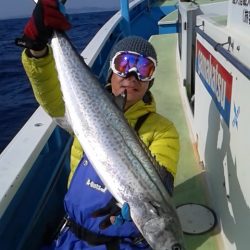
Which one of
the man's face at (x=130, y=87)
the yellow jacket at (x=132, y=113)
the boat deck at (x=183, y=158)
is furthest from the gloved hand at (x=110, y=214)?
the boat deck at (x=183, y=158)

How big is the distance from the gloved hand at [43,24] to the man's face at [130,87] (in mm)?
409

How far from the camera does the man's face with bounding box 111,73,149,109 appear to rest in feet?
7.07

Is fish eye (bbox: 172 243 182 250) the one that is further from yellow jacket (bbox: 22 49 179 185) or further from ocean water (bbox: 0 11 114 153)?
ocean water (bbox: 0 11 114 153)

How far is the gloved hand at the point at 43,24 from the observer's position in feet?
6.18

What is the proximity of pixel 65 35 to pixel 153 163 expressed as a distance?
789 millimetres

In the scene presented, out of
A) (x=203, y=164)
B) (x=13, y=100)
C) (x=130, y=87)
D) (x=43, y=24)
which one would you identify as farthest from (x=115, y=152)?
(x=13, y=100)

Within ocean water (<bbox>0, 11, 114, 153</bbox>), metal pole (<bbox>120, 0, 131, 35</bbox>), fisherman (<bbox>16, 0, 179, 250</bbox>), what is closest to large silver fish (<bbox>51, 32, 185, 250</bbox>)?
fisherman (<bbox>16, 0, 179, 250</bbox>)

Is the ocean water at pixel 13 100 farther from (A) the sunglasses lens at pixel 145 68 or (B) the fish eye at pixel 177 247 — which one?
(B) the fish eye at pixel 177 247

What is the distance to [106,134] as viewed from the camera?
5.66 feet

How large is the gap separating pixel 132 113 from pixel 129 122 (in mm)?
132

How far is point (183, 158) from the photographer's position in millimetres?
3537

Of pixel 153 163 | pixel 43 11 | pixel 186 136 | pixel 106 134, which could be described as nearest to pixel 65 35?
pixel 43 11

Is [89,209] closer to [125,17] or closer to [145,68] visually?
[145,68]

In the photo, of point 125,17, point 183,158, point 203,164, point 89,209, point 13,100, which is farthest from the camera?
point 13,100
